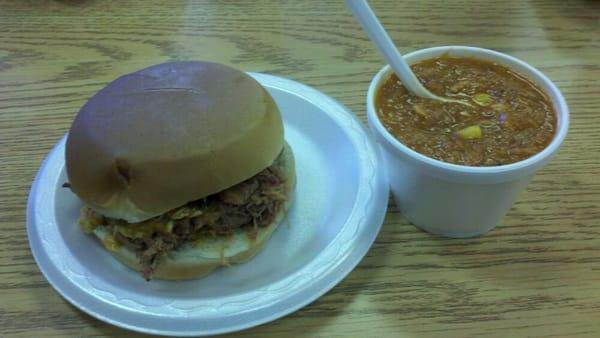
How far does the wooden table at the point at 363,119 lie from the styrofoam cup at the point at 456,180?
6 centimetres

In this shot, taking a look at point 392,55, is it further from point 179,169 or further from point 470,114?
point 179,169

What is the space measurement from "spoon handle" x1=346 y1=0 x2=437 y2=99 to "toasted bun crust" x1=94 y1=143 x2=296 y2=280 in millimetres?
428

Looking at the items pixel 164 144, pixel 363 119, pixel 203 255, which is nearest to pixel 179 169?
pixel 164 144

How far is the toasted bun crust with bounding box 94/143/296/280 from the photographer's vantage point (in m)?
1.08

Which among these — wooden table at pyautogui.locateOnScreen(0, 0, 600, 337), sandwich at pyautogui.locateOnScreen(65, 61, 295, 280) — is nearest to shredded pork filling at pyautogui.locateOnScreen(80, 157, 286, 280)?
sandwich at pyautogui.locateOnScreen(65, 61, 295, 280)

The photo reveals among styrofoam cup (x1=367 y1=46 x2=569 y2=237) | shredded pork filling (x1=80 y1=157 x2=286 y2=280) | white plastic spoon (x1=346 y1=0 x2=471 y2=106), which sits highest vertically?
white plastic spoon (x1=346 y1=0 x2=471 y2=106)

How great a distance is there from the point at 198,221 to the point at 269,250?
0.18 meters

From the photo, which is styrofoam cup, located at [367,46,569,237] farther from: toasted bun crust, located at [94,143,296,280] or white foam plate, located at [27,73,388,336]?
toasted bun crust, located at [94,143,296,280]

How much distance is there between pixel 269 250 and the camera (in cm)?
117

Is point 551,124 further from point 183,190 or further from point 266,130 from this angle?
point 183,190

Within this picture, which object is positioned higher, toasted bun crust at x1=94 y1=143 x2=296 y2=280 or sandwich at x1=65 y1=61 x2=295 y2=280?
sandwich at x1=65 y1=61 x2=295 y2=280

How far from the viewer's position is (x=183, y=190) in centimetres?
102

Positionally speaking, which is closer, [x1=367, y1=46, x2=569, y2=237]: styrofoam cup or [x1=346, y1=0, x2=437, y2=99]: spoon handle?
[x1=367, y1=46, x2=569, y2=237]: styrofoam cup

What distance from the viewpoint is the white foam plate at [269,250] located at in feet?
3.17
